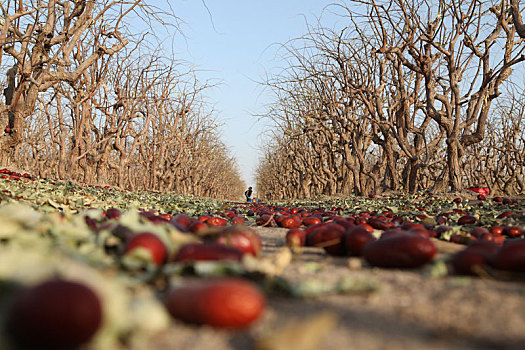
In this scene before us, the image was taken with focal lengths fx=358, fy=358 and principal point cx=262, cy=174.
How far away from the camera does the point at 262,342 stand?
764 mm

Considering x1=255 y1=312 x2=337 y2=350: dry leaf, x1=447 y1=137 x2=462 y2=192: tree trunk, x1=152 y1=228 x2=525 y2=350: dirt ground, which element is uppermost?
x1=447 y1=137 x2=462 y2=192: tree trunk

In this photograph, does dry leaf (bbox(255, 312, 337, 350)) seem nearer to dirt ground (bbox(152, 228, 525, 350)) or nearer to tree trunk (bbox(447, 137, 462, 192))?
dirt ground (bbox(152, 228, 525, 350))

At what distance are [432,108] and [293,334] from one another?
984cm

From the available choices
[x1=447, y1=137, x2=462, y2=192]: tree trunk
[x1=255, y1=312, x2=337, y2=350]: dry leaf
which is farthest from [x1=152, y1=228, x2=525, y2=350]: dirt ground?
[x1=447, y1=137, x2=462, y2=192]: tree trunk

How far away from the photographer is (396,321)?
3.18ft

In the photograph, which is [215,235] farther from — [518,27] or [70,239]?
[518,27]

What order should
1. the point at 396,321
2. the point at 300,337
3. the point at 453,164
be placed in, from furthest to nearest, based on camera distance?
the point at 453,164 < the point at 396,321 < the point at 300,337

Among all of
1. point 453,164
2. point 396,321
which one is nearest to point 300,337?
point 396,321

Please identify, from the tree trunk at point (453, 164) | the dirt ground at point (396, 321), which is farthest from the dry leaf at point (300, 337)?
the tree trunk at point (453, 164)

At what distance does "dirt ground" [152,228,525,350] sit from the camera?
0.82 metres

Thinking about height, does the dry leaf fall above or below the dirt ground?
above

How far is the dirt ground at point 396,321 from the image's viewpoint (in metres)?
0.82

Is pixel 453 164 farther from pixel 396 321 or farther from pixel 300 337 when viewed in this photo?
pixel 300 337

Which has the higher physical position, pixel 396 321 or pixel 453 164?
pixel 453 164
